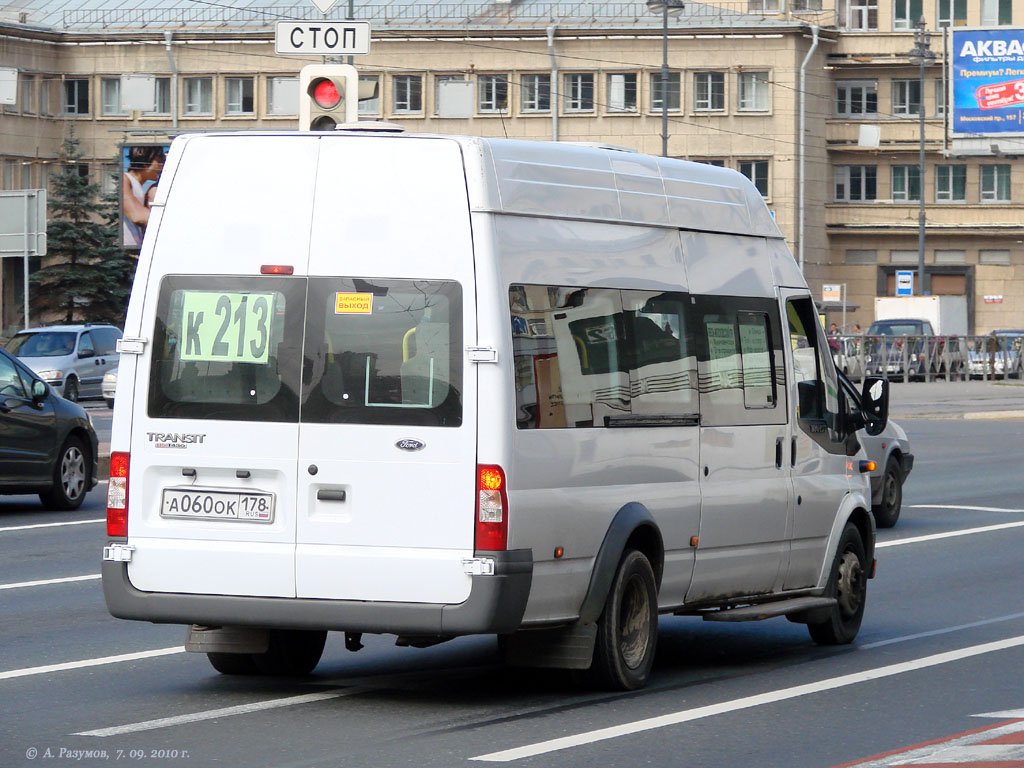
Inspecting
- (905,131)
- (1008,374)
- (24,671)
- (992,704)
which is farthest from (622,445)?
(905,131)

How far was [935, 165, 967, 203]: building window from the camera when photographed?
8262cm

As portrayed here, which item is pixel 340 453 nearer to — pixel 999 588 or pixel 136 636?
pixel 136 636

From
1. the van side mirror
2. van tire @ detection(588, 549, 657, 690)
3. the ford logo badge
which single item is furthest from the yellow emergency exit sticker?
the van side mirror

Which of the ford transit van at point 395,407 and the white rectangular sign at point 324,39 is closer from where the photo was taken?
the ford transit van at point 395,407

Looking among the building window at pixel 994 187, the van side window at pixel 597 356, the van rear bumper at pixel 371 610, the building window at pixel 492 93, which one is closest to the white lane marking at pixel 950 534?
the van side window at pixel 597 356

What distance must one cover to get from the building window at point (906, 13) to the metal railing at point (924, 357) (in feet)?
97.7

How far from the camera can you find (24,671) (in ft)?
30.0

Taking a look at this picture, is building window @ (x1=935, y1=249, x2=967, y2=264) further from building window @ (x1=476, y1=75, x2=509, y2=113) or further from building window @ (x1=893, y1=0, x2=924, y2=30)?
building window @ (x1=476, y1=75, x2=509, y2=113)

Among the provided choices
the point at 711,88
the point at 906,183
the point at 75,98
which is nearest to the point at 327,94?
the point at 711,88

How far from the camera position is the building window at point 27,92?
77.8 metres

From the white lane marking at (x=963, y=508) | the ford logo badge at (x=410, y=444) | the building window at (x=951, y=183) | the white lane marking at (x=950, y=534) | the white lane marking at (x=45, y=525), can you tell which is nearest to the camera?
the ford logo badge at (x=410, y=444)

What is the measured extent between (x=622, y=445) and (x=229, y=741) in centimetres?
227

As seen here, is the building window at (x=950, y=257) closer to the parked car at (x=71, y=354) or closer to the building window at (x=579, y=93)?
the building window at (x=579, y=93)

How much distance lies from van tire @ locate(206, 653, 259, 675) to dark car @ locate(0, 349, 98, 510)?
9092 mm
